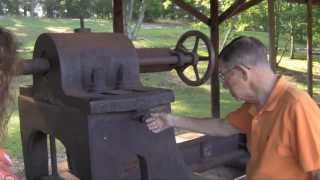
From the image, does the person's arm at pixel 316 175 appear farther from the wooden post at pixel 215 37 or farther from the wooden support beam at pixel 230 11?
the wooden support beam at pixel 230 11

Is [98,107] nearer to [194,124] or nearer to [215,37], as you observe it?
[194,124]

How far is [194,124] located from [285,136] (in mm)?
641

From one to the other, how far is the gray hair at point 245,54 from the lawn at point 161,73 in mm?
3325

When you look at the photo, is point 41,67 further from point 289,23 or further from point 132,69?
point 289,23

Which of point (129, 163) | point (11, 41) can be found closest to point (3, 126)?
point (11, 41)

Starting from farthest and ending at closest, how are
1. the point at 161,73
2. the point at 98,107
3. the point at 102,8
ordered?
the point at 102,8 < the point at 161,73 < the point at 98,107

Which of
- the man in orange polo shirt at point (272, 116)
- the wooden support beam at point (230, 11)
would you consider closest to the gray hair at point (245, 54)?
the man in orange polo shirt at point (272, 116)

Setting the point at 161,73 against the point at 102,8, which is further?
the point at 102,8

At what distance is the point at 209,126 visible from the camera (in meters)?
2.49

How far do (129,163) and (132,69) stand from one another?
0.48m

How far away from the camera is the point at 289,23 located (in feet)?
48.6

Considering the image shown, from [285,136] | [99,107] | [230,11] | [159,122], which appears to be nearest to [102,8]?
[230,11]

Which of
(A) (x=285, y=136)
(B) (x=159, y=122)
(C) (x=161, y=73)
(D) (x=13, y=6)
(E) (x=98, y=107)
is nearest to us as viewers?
(A) (x=285, y=136)

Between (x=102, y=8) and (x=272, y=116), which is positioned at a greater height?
(x=102, y=8)
